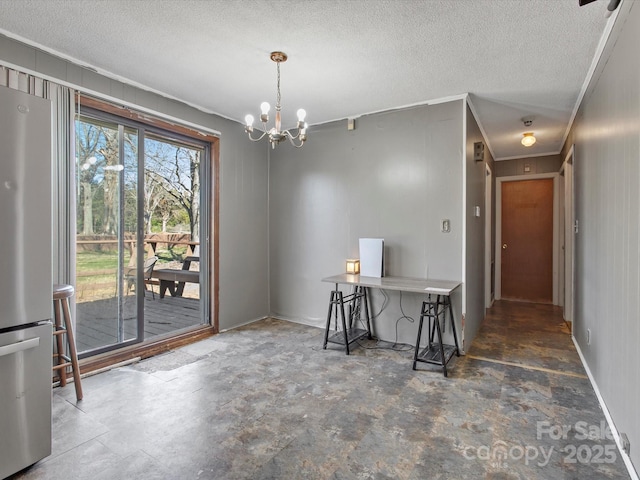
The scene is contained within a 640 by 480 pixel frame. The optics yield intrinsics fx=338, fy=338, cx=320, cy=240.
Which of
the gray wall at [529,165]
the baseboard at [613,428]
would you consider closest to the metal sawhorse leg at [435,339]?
the baseboard at [613,428]

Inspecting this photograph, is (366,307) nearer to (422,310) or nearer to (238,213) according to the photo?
(422,310)

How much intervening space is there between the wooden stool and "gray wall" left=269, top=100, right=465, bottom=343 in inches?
99.9

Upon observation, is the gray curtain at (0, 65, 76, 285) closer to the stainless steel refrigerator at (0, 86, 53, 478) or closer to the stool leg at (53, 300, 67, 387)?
the stool leg at (53, 300, 67, 387)

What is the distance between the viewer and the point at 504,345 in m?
3.61

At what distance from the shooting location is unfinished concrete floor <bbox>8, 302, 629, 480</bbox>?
1753 mm

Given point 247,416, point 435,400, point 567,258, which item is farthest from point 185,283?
point 567,258

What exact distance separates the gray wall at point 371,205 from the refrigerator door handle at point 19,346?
9.79ft

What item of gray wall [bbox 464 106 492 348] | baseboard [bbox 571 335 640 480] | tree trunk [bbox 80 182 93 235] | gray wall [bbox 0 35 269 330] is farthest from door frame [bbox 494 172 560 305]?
tree trunk [bbox 80 182 93 235]

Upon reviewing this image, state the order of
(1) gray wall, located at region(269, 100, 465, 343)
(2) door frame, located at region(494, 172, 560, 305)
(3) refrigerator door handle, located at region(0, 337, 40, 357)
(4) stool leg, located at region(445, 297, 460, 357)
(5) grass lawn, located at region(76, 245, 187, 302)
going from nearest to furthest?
(3) refrigerator door handle, located at region(0, 337, 40, 357) < (5) grass lawn, located at region(76, 245, 187, 302) < (4) stool leg, located at region(445, 297, 460, 357) < (1) gray wall, located at region(269, 100, 465, 343) < (2) door frame, located at region(494, 172, 560, 305)

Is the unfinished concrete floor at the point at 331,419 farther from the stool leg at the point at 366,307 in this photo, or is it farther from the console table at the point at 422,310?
the stool leg at the point at 366,307

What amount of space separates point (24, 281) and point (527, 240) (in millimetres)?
6442

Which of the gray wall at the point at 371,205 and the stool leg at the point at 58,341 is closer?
the stool leg at the point at 58,341

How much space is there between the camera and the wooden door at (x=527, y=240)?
5.59 metres

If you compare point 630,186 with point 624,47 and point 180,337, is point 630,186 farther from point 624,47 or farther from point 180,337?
point 180,337
